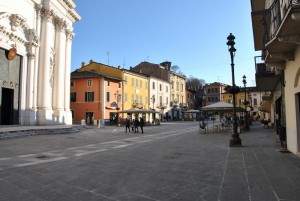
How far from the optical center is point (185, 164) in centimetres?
909

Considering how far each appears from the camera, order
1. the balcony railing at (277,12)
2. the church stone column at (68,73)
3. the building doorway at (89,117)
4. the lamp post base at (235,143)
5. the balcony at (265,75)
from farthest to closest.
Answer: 1. the building doorway at (89,117)
2. the church stone column at (68,73)
3. the balcony at (265,75)
4. the lamp post base at (235,143)
5. the balcony railing at (277,12)

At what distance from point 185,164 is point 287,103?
543 centimetres

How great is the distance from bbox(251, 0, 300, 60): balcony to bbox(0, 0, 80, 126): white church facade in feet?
61.3

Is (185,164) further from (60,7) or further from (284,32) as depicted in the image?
(60,7)

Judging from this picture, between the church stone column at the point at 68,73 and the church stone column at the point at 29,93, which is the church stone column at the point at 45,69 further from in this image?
the church stone column at the point at 68,73

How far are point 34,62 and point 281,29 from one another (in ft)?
76.7

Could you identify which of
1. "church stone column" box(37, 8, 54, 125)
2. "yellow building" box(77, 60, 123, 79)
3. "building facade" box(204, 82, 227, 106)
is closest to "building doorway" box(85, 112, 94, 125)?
"yellow building" box(77, 60, 123, 79)

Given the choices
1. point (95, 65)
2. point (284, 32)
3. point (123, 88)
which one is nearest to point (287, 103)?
point (284, 32)

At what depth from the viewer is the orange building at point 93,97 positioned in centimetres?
4697

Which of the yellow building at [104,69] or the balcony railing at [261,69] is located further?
the yellow building at [104,69]

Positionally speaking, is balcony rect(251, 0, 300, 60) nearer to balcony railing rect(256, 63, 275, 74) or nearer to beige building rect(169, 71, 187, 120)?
balcony railing rect(256, 63, 275, 74)

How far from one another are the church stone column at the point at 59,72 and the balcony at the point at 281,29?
2161 centimetres

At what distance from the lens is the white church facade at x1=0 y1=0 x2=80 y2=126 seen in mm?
22984

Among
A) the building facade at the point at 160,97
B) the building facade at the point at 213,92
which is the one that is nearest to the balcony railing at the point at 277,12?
the building facade at the point at 160,97
